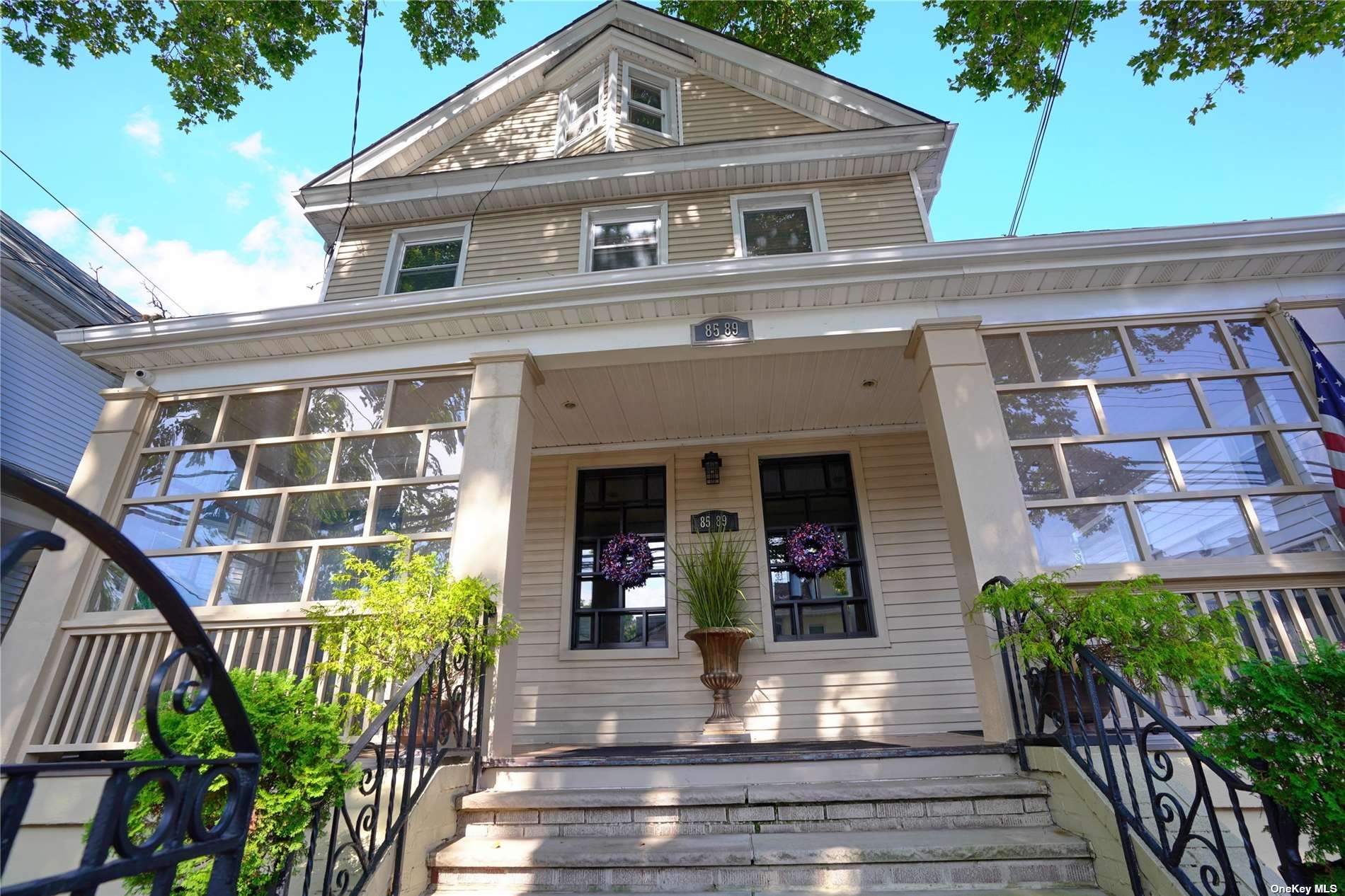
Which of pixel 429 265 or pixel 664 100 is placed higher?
pixel 664 100

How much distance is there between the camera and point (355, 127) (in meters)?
5.76

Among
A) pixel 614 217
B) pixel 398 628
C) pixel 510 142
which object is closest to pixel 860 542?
pixel 614 217

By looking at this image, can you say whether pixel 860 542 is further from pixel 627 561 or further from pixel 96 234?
pixel 96 234

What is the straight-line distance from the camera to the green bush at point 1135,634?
266 cm

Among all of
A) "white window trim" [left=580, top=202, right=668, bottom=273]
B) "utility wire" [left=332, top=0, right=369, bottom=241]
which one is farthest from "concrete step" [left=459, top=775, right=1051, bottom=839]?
"utility wire" [left=332, top=0, right=369, bottom=241]

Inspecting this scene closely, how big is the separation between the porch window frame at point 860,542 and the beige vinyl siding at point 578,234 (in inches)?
75.2

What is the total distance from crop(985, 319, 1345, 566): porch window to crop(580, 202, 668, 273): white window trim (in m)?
3.23

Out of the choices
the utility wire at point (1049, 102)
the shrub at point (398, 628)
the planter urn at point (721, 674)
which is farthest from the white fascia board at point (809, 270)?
the planter urn at point (721, 674)

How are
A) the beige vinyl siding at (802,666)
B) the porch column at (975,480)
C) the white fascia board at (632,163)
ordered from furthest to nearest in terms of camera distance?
1. the white fascia board at (632,163)
2. the beige vinyl siding at (802,666)
3. the porch column at (975,480)

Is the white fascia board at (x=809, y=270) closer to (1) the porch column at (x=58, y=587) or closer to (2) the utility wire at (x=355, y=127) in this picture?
(1) the porch column at (x=58, y=587)

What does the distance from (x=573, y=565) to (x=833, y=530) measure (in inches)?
99.0

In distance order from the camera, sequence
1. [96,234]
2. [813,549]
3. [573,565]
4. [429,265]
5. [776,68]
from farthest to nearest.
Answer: [96,234]
[776,68]
[429,265]
[573,565]
[813,549]

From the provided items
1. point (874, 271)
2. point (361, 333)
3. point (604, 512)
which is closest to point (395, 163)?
point (361, 333)

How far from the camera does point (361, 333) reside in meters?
5.03
